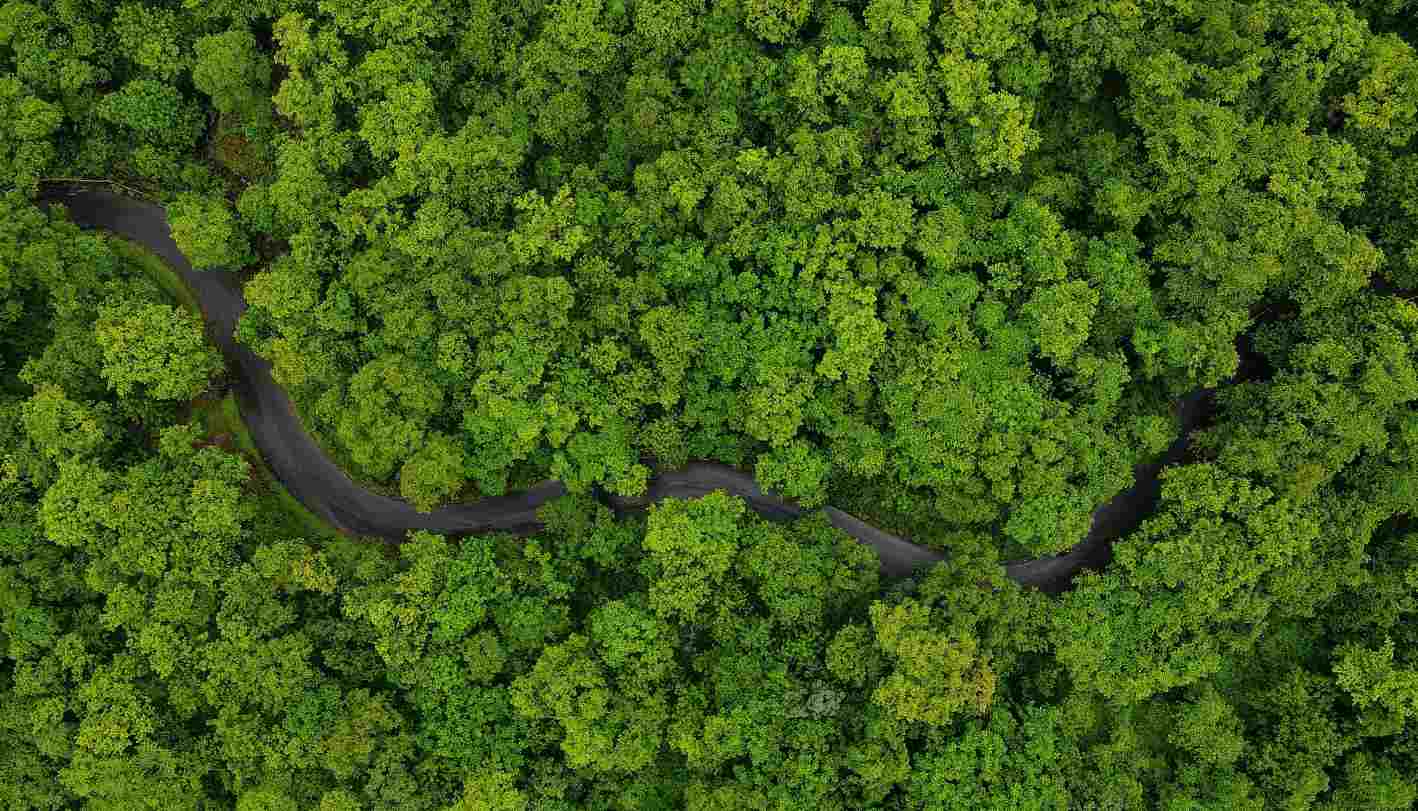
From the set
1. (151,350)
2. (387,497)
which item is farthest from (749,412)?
(151,350)

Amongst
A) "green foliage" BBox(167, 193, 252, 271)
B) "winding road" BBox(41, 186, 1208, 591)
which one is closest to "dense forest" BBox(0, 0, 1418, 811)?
"green foliage" BBox(167, 193, 252, 271)

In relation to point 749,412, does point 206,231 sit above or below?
above

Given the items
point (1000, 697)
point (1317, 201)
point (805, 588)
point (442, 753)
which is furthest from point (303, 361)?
point (1317, 201)

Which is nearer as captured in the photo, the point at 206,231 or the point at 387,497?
the point at 206,231

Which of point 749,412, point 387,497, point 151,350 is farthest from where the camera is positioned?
point 387,497

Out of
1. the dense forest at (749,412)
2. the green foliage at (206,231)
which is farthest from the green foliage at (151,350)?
the green foliage at (206,231)

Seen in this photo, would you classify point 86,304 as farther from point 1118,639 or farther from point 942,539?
point 1118,639

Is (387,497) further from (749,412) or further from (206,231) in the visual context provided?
(749,412)
